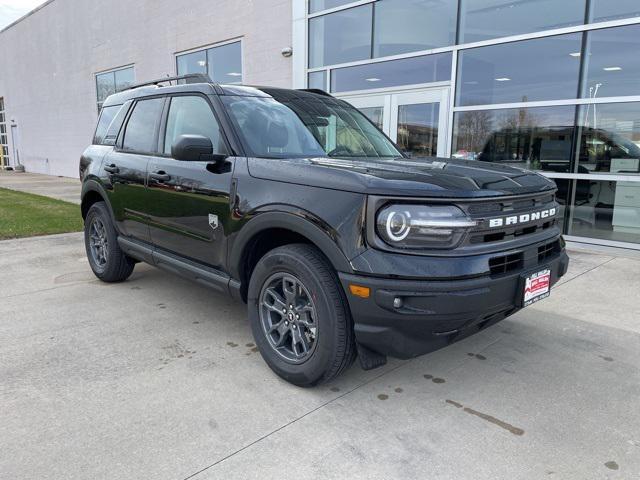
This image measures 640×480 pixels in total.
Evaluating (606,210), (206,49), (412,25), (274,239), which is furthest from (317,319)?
(206,49)

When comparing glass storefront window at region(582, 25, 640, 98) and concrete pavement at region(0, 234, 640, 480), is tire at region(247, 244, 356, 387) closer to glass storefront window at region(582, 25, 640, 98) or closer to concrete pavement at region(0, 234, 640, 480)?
concrete pavement at region(0, 234, 640, 480)

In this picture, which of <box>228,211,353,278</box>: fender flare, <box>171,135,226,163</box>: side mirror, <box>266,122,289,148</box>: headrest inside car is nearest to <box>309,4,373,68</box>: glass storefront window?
<box>266,122,289,148</box>: headrest inside car

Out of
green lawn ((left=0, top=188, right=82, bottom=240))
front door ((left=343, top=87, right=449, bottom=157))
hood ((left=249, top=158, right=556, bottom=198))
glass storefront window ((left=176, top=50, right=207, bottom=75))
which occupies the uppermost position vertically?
glass storefront window ((left=176, top=50, right=207, bottom=75))

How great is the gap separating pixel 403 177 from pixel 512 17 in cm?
644

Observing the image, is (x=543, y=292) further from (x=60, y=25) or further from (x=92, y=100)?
(x=60, y=25)

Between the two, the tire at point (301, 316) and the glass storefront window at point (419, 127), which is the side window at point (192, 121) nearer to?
the tire at point (301, 316)

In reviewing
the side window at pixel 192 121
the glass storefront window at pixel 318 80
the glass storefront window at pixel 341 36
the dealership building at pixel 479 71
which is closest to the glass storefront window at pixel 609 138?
the dealership building at pixel 479 71

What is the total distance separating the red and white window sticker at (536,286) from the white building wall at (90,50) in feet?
29.5

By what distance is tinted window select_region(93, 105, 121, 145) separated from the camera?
4.88m

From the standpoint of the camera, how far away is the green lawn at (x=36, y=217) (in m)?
7.94

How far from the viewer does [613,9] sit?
657cm

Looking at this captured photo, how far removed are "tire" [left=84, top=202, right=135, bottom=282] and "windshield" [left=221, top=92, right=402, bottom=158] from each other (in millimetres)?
2118

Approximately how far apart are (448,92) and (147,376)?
693cm

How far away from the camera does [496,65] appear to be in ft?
25.3
